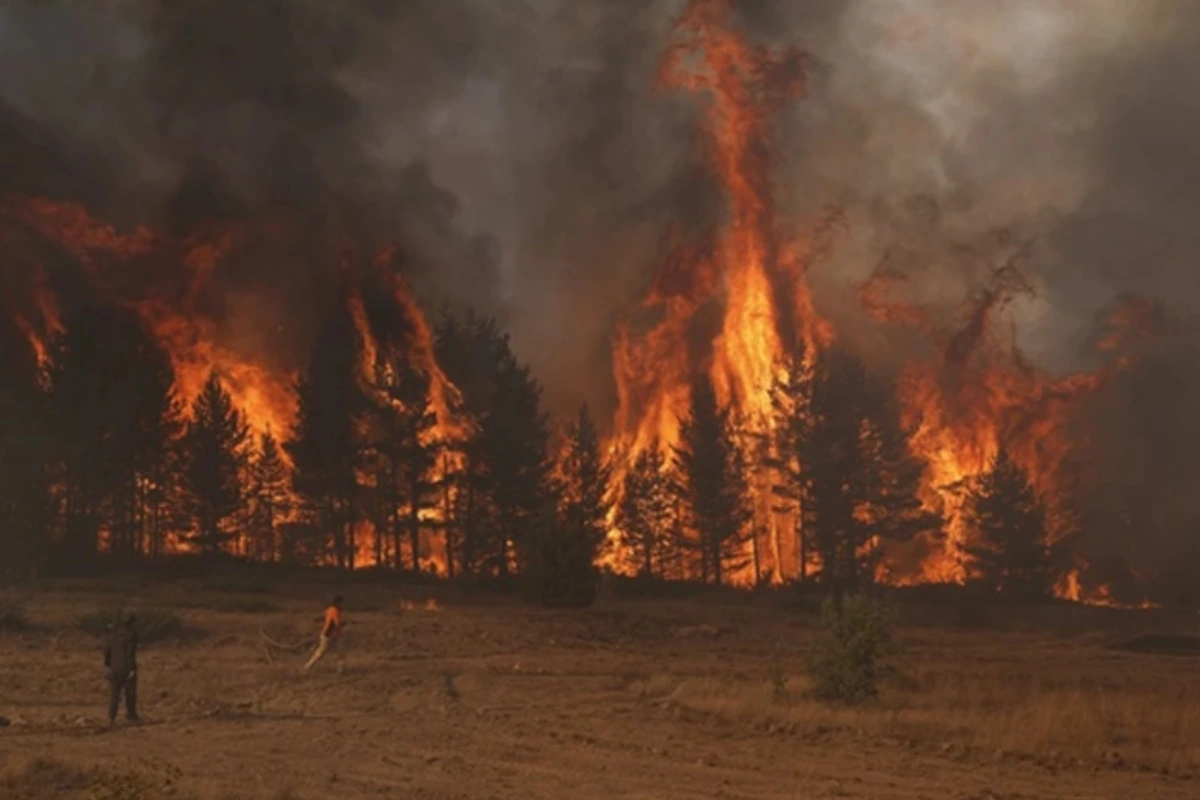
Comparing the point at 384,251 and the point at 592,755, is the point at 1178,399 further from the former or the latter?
the point at 592,755

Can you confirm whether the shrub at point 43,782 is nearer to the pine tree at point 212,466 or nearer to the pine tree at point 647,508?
the pine tree at point 212,466

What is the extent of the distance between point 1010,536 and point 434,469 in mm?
31639

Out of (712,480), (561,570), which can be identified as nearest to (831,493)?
(712,480)

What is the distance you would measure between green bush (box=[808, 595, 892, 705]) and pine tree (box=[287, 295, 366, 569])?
43.2 m

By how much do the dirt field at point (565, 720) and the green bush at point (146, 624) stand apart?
0.43 meters

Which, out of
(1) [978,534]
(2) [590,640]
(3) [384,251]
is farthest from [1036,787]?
(3) [384,251]

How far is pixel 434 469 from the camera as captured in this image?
66.6 meters

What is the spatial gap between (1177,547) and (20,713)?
6298 cm

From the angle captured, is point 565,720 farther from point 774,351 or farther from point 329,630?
point 774,351

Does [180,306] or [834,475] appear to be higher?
[180,306]

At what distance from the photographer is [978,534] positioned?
69.6 metres

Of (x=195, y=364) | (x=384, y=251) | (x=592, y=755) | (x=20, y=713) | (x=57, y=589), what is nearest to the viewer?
(x=592, y=755)

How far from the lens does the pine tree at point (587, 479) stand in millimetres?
64688

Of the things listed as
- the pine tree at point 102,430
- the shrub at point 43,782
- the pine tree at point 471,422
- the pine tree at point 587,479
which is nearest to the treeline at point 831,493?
the pine tree at point 587,479
